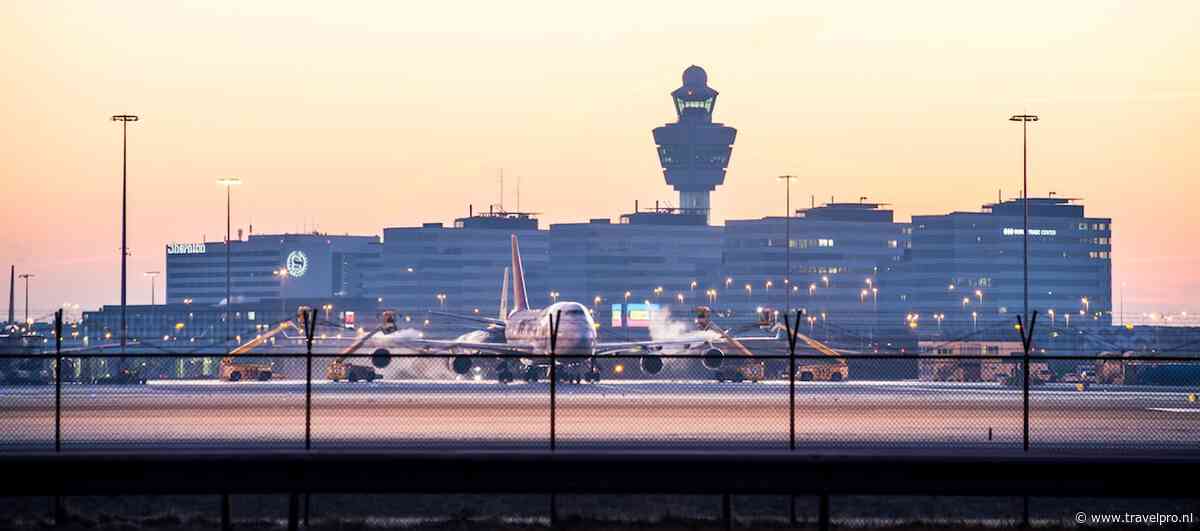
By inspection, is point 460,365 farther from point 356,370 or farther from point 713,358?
point 713,358

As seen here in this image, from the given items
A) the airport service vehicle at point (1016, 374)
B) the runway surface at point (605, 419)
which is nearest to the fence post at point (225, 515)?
the runway surface at point (605, 419)

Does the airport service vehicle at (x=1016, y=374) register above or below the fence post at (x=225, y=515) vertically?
below

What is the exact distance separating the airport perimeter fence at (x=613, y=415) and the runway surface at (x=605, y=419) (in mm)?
80

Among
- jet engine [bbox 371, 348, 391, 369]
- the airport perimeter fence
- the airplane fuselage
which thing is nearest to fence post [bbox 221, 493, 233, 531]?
the airport perimeter fence

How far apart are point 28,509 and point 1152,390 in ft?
170

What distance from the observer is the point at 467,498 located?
24969mm

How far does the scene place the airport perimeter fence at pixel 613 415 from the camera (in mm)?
30484

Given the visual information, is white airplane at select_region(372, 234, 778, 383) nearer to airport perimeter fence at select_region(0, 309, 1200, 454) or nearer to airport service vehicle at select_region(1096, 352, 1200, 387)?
airport perimeter fence at select_region(0, 309, 1200, 454)

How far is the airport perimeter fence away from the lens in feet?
100

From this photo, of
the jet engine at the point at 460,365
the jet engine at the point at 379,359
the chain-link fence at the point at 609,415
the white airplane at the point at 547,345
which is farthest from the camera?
the jet engine at the point at 460,365

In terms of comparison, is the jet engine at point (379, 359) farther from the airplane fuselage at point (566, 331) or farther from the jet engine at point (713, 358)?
the jet engine at point (713, 358)

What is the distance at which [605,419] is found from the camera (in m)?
41.5

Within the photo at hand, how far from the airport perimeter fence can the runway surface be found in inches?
3.1

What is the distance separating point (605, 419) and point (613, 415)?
1952 millimetres
